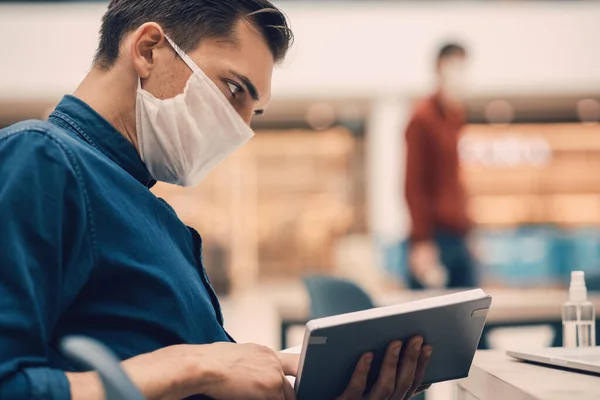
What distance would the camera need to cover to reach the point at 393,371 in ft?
3.61

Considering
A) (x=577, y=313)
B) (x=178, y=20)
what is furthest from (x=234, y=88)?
(x=577, y=313)

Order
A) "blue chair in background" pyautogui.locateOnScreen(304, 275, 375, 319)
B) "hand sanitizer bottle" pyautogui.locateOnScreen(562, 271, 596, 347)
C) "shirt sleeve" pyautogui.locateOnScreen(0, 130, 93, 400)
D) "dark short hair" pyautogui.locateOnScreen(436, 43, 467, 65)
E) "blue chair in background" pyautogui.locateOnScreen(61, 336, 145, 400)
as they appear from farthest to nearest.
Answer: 1. "dark short hair" pyautogui.locateOnScreen(436, 43, 467, 65)
2. "blue chair in background" pyautogui.locateOnScreen(304, 275, 375, 319)
3. "hand sanitizer bottle" pyautogui.locateOnScreen(562, 271, 596, 347)
4. "shirt sleeve" pyautogui.locateOnScreen(0, 130, 93, 400)
5. "blue chair in background" pyautogui.locateOnScreen(61, 336, 145, 400)

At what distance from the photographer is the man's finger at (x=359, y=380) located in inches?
42.3

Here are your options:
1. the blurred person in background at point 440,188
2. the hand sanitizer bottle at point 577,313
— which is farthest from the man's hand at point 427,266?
the hand sanitizer bottle at point 577,313

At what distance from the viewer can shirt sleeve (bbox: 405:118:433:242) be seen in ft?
11.3

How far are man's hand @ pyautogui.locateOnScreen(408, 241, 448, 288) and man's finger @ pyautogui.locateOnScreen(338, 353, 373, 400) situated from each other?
7.52 ft

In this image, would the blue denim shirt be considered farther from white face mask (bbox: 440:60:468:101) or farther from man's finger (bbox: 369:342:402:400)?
white face mask (bbox: 440:60:468:101)

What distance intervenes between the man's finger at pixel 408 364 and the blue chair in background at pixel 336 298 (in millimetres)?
1036

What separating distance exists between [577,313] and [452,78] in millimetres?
2235

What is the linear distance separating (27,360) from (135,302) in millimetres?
179

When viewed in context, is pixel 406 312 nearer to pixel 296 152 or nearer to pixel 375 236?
pixel 375 236

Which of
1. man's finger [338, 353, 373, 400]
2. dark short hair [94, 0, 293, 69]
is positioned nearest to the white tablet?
man's finger [338, 353, 373, 400]

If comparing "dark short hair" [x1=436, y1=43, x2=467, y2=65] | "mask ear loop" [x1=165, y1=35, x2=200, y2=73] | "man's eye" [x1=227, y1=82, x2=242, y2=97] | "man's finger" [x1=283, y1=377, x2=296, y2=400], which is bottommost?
"man's finger" [x1=283, y1=377, x2=296, y2=400]

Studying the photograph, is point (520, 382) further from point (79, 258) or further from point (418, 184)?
point (418, 184)
